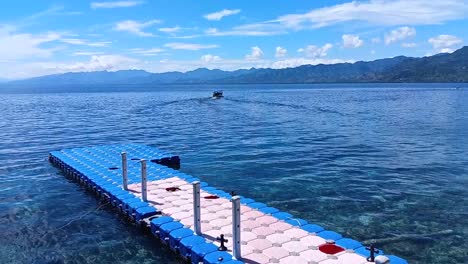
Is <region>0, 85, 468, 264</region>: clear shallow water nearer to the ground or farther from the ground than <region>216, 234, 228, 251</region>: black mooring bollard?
nearer to the ground

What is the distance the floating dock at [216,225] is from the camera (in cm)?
1706

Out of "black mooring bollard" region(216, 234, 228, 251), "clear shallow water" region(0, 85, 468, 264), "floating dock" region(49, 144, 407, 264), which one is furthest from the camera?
"clear shallow water" region(0, 85, 468, 264)

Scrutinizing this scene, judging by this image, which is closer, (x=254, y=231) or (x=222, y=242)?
(x=222, y=242)

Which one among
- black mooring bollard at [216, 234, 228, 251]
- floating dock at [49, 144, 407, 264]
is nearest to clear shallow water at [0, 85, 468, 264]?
floating dock at [49, 144, 407, 264]

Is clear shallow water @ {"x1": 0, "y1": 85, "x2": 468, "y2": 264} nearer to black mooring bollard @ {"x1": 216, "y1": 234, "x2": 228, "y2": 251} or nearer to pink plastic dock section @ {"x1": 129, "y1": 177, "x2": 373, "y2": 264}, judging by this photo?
pink plastic dock section @ {"x1": 129, "y1": 177, "x2": 373, "y2": 264}

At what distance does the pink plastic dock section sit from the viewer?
56.0 ft

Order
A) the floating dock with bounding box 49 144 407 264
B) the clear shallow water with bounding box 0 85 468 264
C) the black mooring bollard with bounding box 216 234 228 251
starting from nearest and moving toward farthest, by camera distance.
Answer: the floating dock with bounding box 49 144 407 264, the black mooring bollard with bounding box 216 234 228 251, the clear shallow water with bounding box 0 85 468 264

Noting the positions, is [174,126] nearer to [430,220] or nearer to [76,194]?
[76,194]

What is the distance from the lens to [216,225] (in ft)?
68.9

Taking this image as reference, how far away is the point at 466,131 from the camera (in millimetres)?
64750

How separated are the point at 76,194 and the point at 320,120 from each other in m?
61.4

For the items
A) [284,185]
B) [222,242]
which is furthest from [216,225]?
[284,185]

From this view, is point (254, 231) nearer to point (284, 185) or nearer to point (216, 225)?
point (216, 225)

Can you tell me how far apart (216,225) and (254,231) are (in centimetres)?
223
